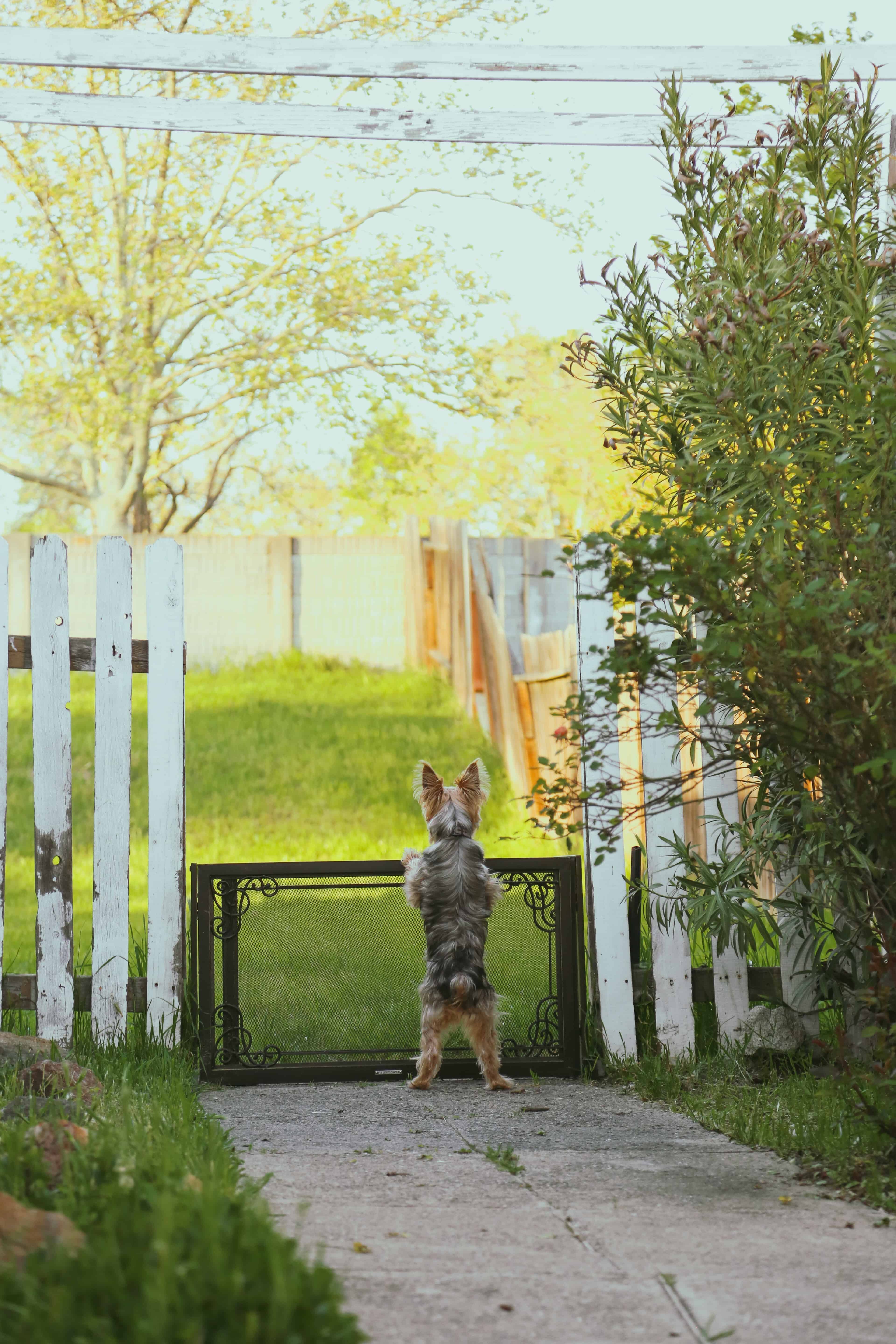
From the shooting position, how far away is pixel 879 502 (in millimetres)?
3799

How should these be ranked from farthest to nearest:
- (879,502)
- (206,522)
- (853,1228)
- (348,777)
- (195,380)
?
(206,522) < (195,380) < (348,777) < (879,502) < (853,1228)

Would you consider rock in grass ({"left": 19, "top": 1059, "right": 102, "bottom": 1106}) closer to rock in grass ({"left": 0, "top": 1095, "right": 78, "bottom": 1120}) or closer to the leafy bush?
rock in grass ({"left": 0, "top": 1095, "right": 78, "bottom": 1120})

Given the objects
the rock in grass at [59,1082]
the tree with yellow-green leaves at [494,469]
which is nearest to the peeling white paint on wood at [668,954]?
the rock in grass at [59,1082]

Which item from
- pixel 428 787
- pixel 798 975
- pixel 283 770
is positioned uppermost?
pixel 283 770

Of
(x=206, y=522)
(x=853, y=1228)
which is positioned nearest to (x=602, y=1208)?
(x=853, y=1228)

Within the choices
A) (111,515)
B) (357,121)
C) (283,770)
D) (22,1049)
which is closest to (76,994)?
(22,1049)

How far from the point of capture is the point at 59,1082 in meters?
4.07

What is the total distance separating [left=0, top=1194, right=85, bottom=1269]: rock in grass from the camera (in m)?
2.44

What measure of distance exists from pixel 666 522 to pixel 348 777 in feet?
26.2

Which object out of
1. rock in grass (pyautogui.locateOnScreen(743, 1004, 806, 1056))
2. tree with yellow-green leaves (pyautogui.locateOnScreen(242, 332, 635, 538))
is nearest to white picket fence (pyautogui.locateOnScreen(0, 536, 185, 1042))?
rock in grass (pyautogui.locateOnScreen(743, 1004, 806, 1056))

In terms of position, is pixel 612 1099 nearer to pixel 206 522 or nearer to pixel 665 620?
pixel 665 620

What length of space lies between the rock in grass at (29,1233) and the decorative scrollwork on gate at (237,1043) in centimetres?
260

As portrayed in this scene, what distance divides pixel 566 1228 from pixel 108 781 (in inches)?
113

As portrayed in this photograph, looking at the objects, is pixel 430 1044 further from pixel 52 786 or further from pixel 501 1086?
pixel 52 786
